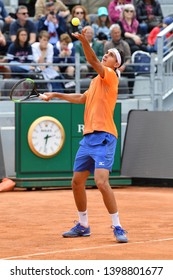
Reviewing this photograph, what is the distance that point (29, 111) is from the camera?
55.0 ft

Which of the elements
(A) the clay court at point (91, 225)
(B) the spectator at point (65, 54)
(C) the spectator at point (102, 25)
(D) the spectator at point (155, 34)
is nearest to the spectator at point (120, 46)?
(B) the spectator at point (65, 54)

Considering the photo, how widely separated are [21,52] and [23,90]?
806 centimetres

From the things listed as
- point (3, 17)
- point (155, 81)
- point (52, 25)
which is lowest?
point (155, 81)

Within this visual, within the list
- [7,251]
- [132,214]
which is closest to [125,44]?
[132,214]

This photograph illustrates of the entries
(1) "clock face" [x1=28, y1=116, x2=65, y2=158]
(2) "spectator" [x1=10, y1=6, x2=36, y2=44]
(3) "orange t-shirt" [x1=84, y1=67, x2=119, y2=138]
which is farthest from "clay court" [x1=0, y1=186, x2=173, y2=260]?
(2) "spectator" [x1=10, y1=6, x2=36, y2=44]

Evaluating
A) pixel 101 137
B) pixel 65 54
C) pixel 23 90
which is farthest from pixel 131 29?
pixel 101 137

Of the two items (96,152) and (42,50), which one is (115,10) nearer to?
(42,50)

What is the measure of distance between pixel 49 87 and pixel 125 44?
198 centimetres

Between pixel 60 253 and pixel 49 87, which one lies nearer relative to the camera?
pixel 60 253

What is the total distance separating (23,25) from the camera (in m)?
19.4

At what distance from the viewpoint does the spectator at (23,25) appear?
1925 cm

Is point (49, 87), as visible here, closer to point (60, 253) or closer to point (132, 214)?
point (132, 214)

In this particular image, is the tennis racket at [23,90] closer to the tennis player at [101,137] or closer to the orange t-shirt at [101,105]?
the tennis player at [101,137]
